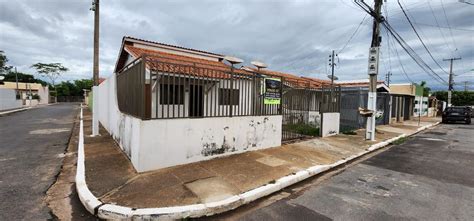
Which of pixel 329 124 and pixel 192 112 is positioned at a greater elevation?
pixel 192 112

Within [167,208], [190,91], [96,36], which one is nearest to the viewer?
[167,208]

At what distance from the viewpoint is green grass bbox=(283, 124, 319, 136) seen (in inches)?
356

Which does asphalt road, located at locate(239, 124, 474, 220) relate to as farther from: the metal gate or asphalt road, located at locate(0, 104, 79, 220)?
asphalt road, located at locate(0, 104, 79, 220)

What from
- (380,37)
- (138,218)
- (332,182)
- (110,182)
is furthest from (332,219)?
(380,37)

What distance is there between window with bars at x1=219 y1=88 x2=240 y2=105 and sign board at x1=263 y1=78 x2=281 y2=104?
1.11 metres

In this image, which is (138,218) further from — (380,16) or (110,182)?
(380,16)

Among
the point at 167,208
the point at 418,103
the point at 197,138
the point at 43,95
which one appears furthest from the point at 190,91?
the point at 43,95

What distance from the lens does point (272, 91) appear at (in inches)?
293

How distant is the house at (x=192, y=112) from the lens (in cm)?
493

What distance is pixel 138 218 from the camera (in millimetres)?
3199

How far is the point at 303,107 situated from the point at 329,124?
169 centimetres

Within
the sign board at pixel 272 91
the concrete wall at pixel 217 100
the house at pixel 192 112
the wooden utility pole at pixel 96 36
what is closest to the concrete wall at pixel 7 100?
the wooden utility pole at pixel 96 36

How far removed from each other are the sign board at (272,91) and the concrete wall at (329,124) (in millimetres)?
3282

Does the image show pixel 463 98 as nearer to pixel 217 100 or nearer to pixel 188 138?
pixel 217 100
